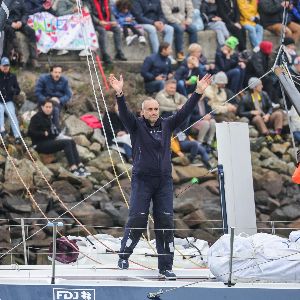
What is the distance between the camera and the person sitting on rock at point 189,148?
2383 centimetres

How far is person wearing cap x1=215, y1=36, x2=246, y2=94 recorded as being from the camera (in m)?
25.1

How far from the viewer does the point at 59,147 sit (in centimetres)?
2288

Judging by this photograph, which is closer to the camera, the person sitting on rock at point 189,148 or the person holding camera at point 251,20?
the person sitting on rock at point 189,148

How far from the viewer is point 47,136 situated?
22812 mm

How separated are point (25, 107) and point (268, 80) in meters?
4.39

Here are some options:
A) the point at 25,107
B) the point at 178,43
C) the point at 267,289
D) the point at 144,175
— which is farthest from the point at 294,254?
the point at 178,43

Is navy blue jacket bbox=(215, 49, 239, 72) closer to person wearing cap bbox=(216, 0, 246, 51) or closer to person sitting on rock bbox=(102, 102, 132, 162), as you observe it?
person wearing cap bbox=(216, 0, 246, 51)

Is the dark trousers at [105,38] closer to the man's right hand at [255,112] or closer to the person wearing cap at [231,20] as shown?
the person wearing cap at [231,20]

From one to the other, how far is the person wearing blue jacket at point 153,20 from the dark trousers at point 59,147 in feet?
9.41

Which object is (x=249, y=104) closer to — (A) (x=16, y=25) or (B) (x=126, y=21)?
(B) (x=126, y=21)

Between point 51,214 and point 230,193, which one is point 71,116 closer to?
point 51,214

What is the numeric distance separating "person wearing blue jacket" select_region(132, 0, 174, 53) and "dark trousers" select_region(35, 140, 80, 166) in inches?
113

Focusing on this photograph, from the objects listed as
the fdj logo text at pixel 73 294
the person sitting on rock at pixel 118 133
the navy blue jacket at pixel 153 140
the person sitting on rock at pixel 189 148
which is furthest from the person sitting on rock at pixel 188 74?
the fdj logo text at pixel 73 294

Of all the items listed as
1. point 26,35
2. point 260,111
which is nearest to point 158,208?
point 26,35
